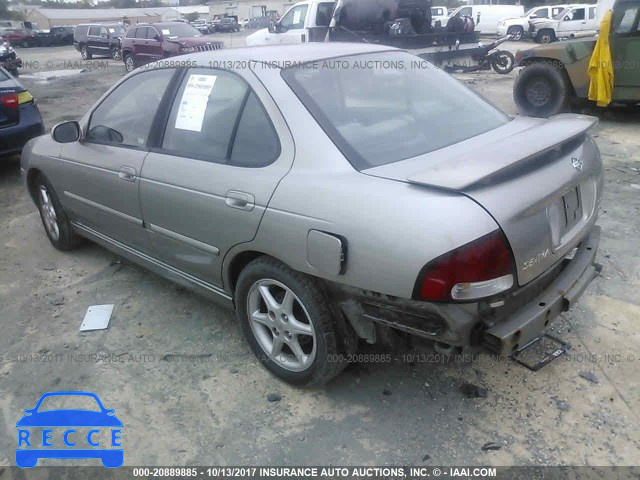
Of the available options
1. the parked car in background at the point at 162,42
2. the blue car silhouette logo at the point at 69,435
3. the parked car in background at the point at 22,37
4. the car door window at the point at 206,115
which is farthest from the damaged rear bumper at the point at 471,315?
the parked car in background at the point at 22,37

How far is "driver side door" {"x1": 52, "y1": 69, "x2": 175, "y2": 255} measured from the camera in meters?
3.24

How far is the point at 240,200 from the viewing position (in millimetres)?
2535

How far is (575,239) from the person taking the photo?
2408 mm

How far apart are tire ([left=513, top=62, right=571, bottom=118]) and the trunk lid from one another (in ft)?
21.4

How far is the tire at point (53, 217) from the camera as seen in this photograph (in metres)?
4.26

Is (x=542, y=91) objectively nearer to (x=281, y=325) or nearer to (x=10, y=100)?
(x=281, y=325)

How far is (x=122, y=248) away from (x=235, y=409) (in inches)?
64.4

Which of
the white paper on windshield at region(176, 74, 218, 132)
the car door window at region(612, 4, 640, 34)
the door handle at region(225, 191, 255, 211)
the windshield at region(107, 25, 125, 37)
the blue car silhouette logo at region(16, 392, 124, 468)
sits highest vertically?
the windshield at region(107, 25, 125, 37)

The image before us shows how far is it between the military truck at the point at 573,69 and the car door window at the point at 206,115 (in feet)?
23.4

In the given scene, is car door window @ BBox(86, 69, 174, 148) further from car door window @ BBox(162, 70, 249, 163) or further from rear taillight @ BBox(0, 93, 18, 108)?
rear taillight @ BBox(0, 93, 18, 108)

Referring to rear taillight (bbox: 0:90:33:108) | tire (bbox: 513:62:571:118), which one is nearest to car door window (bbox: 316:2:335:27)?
tire (bbox: 513:62:571:118)

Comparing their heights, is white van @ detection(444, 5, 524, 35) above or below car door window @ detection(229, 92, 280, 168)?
above

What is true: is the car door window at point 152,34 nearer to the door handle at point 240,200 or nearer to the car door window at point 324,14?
the car door window at point 324,14

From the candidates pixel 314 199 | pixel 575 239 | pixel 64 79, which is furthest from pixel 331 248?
pixel 64 79
